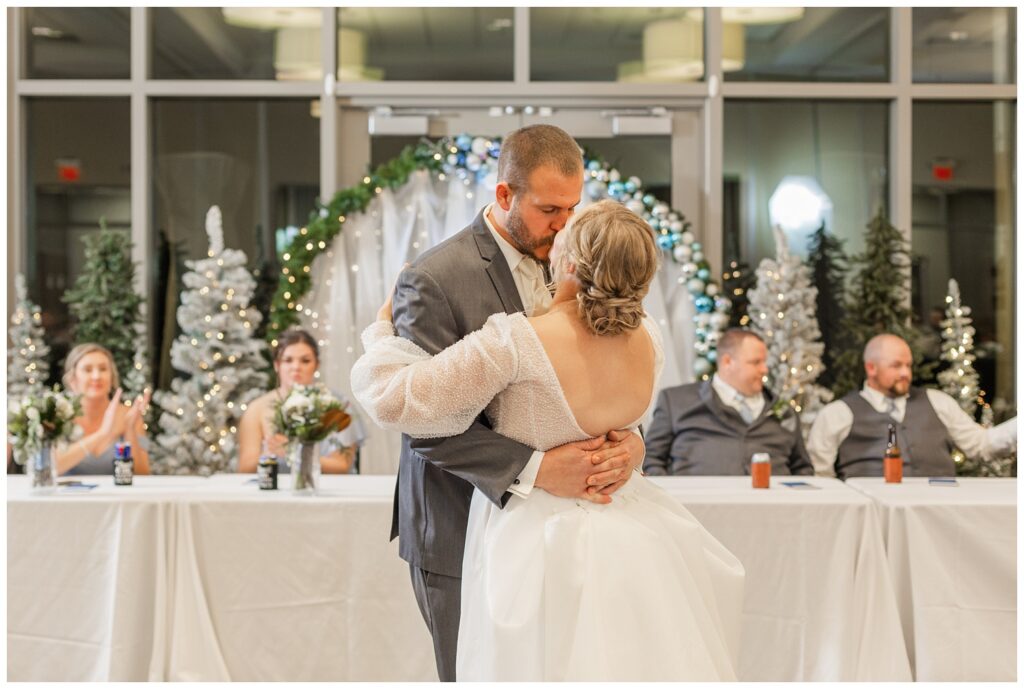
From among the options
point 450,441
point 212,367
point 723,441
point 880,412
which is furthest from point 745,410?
point 450,441

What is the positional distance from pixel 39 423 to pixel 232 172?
3.08 meters

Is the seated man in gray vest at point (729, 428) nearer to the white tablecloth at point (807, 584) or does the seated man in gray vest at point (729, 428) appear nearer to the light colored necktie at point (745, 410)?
the light colored necktie at point (745, 410)

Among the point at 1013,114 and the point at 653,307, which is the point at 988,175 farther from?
the point at 653,307

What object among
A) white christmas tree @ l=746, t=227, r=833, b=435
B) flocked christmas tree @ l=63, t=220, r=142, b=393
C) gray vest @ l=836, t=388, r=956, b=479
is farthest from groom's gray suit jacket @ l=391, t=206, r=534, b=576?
flocked christmas tree @ l=63, t=220, r=142, b=393

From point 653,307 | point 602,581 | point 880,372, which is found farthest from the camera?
point 653,307

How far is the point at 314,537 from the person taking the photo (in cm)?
405

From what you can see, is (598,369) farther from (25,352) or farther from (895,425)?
(25,352)

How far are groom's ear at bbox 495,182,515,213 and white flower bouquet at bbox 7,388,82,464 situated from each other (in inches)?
93.8

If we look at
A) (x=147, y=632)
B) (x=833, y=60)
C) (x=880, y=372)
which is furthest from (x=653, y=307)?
(x=147, y=632)

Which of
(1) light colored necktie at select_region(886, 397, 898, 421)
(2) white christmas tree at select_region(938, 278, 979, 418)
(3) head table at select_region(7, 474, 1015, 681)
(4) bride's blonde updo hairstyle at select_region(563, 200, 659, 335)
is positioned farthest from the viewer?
(2) white christmas tree at select_region(938, 278, 979, 418)

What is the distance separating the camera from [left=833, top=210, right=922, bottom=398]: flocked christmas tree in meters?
6.46

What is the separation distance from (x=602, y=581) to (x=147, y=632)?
90.5 inches

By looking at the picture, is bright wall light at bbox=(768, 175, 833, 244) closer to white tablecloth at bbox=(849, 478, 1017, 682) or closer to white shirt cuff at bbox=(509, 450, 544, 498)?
white tablecloth at bbox=(849, 478, 1017, 682)

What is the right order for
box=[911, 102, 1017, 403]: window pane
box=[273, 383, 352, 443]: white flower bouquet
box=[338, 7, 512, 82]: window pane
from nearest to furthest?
1. box=[273, 383, 352, 443]: white flower bouquet
2. box=[338, 7, 512, 82]: window pane
3. box=[911, 102, 1017, 403]: window pane
